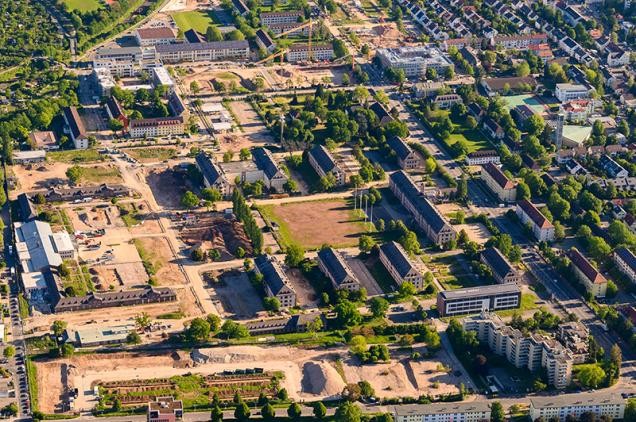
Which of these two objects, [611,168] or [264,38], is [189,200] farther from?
[264,38]

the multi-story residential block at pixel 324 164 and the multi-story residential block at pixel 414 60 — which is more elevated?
the multi-story residential block at pixel 324 164

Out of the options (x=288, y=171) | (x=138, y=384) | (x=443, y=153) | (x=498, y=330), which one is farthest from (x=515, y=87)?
(x=138, y=384)

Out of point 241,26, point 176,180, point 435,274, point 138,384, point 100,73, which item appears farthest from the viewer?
point 241,26

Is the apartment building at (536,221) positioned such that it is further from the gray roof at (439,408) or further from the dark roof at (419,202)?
the gray roof at (439,408)

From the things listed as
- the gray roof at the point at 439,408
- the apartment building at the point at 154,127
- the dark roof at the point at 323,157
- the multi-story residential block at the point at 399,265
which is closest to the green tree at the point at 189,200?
the dark roof at the point at 323,157

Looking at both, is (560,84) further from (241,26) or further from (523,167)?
(241,26)
